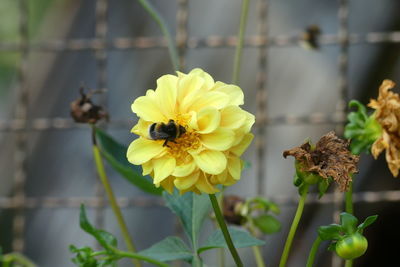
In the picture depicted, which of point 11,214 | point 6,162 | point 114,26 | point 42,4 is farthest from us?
point 42,4

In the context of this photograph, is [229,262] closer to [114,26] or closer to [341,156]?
[114,26]

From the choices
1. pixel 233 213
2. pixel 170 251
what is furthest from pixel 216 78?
pixel 170 251

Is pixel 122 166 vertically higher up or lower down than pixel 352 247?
higher up

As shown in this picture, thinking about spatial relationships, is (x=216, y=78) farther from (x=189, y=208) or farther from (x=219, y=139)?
(x=219, y=139)

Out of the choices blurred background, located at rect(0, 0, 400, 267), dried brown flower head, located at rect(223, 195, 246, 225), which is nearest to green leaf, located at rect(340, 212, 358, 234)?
dried brown flower head, located at rect(223, 195, 246, 225)

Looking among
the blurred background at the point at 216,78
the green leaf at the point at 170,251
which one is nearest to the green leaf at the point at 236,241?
the green leaf at the point at 170,251

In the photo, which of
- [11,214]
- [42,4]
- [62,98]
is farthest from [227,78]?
[42,4]

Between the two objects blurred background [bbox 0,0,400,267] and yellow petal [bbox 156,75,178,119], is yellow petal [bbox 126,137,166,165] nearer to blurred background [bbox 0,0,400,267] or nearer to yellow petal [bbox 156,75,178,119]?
yellow petal [bbox 156,75,178,119]
